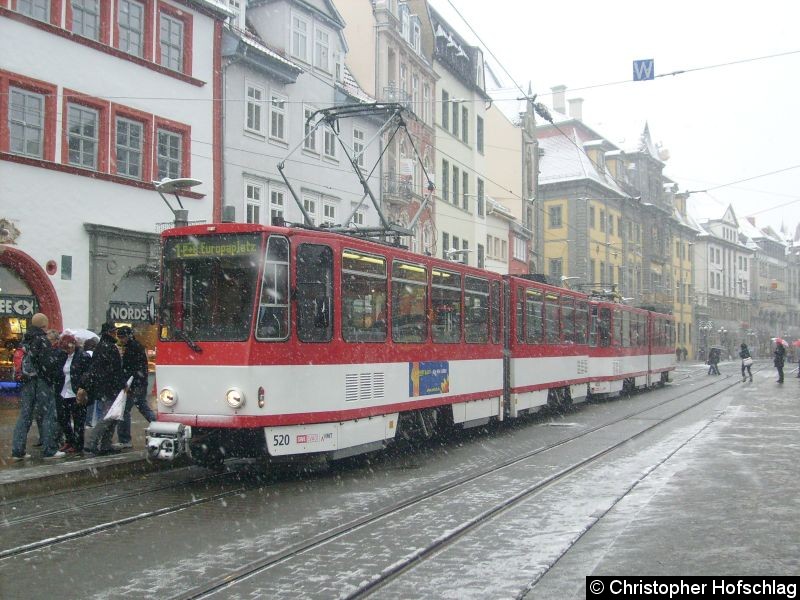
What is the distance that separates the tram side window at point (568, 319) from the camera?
2205cm

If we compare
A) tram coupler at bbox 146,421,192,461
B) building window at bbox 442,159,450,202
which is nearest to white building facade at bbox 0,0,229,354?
tram coupler at bbox 146,421,192,461

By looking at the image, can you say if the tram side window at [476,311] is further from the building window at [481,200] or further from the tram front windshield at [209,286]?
the building window at [481,200]

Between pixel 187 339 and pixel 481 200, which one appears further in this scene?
pixel 481 200

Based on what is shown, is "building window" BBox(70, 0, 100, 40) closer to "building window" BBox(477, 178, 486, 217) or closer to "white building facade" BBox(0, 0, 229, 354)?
"white building facade" BBox(0, 0, 229, 354)

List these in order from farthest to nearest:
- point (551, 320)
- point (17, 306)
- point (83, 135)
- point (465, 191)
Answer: point (465, 191) → point (551, 320) → point (83, 135) → point (17, 306)

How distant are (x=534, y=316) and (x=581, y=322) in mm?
4709

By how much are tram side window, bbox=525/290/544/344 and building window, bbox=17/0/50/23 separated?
1174cm

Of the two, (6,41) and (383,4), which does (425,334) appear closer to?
(6,41)

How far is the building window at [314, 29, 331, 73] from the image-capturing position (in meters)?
30.0

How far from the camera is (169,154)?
75.1 feet

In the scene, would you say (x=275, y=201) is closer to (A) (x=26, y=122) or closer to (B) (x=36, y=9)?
(A) (x=26, y=122)

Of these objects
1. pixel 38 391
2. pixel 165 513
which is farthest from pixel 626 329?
pixel 165 513

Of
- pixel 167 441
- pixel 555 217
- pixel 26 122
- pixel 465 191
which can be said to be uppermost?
pixel 555 217

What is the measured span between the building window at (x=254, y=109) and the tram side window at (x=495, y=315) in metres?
11.3
